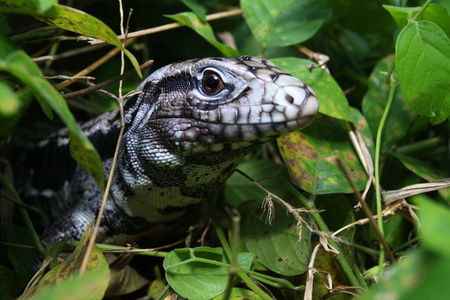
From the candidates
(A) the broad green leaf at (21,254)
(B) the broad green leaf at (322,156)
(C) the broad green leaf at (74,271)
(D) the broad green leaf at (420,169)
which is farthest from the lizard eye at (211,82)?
(A) the broad green leaf at (21,254)

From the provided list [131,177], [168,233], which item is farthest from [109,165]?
[168,233]

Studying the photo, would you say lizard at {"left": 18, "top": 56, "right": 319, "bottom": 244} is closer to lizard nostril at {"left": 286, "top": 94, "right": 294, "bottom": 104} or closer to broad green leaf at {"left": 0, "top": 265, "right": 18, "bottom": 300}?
lizard nostril at {"left": 286, "top": 94, "right": 294, "bottom": 104}

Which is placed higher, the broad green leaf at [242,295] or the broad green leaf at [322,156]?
the broad green leaf at [322,156]

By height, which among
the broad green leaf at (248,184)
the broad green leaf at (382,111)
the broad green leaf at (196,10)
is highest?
the broad green leaf at (196,10)

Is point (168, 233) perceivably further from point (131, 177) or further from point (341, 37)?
point (341, 37)

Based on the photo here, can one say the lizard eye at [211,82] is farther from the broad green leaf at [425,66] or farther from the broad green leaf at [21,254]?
the broad green leaf at [21,254]

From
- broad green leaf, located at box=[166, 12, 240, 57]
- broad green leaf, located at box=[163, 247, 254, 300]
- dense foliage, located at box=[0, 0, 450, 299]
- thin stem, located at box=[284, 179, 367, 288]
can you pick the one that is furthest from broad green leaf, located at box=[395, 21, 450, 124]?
broad green leaf, located at box=[163, 247, 254, 300]

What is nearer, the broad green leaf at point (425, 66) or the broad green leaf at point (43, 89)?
the broad green leaf at point (43, 89)
